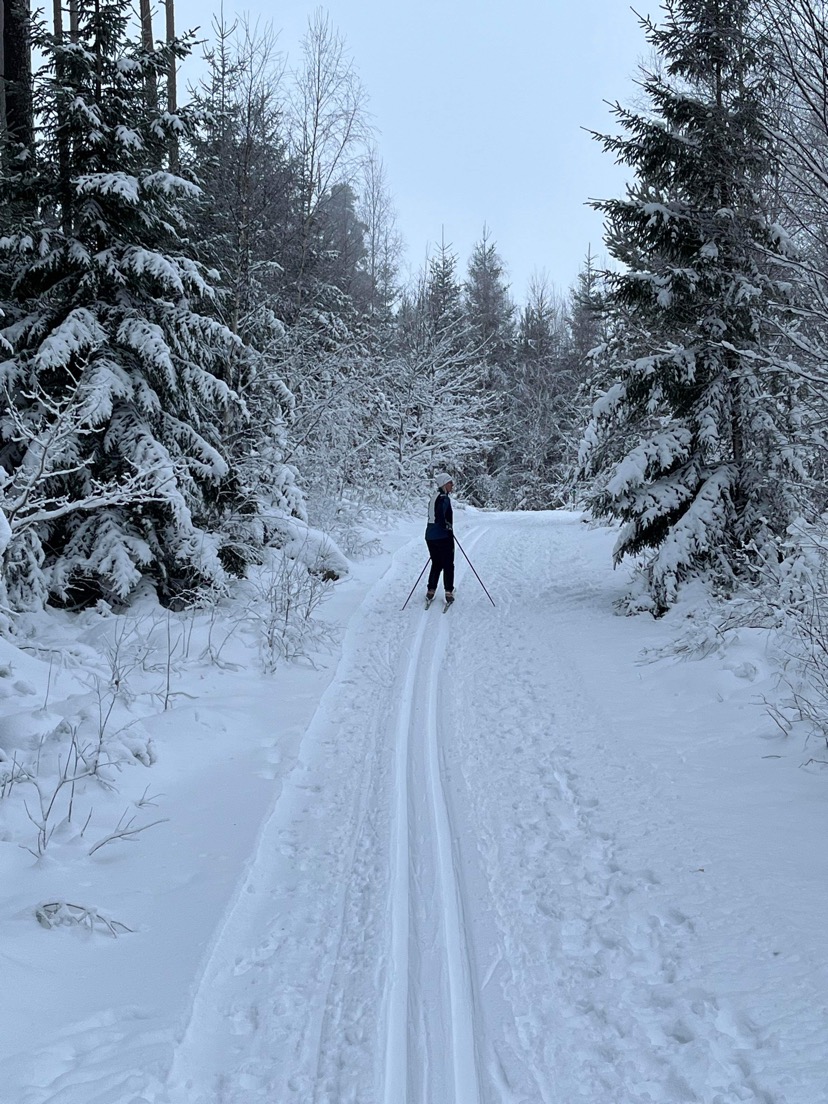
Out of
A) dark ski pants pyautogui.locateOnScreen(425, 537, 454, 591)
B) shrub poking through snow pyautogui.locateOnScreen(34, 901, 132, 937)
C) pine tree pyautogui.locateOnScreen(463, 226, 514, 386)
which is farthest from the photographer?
pine tree pyautogui.locateOnScreen(463, 226, 514, 386)

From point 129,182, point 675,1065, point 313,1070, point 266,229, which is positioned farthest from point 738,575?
point 266,229

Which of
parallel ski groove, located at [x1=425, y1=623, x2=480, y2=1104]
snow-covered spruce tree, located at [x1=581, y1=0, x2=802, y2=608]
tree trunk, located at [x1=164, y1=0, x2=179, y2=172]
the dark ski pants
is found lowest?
parallel ski groove, located at [x1=425, y1=623, x2=480, y2=1104]

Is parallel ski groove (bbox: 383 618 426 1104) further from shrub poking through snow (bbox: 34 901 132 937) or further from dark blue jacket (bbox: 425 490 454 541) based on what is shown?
dark blue jacket (bbox: 425 490 454 541)

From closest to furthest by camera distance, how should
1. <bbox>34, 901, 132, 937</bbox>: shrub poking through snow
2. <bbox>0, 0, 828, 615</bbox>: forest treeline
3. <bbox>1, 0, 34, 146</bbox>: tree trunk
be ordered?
<bbox>34, 901, 132, 937</bbox>: shrub poking through snow
<bbox>0, 0, 828, 615</bbox>: forest treeline
<bbox>1, 0, 34, 146</bbox>: tree trunk

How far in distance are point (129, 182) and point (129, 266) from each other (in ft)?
3.13

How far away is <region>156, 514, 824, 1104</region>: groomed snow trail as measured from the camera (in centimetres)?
285

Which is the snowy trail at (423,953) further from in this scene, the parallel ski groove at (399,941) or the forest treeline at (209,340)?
the forest treeline at (209,340)

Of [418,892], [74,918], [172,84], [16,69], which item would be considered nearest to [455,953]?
[418,892]

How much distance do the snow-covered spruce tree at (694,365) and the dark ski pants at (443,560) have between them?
→ 8.40 ft

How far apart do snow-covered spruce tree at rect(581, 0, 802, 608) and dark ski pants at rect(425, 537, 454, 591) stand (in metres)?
2.56

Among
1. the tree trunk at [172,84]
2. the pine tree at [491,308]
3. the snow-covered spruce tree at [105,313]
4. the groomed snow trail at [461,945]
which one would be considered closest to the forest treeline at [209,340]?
the snow-covered spruce tree at [105,313]

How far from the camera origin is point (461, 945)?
12.0 feet

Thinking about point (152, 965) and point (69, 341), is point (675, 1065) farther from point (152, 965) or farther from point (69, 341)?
point (69, 341)

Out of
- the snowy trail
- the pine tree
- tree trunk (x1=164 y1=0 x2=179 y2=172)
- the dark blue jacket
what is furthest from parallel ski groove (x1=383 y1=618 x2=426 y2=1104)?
the pine tree
